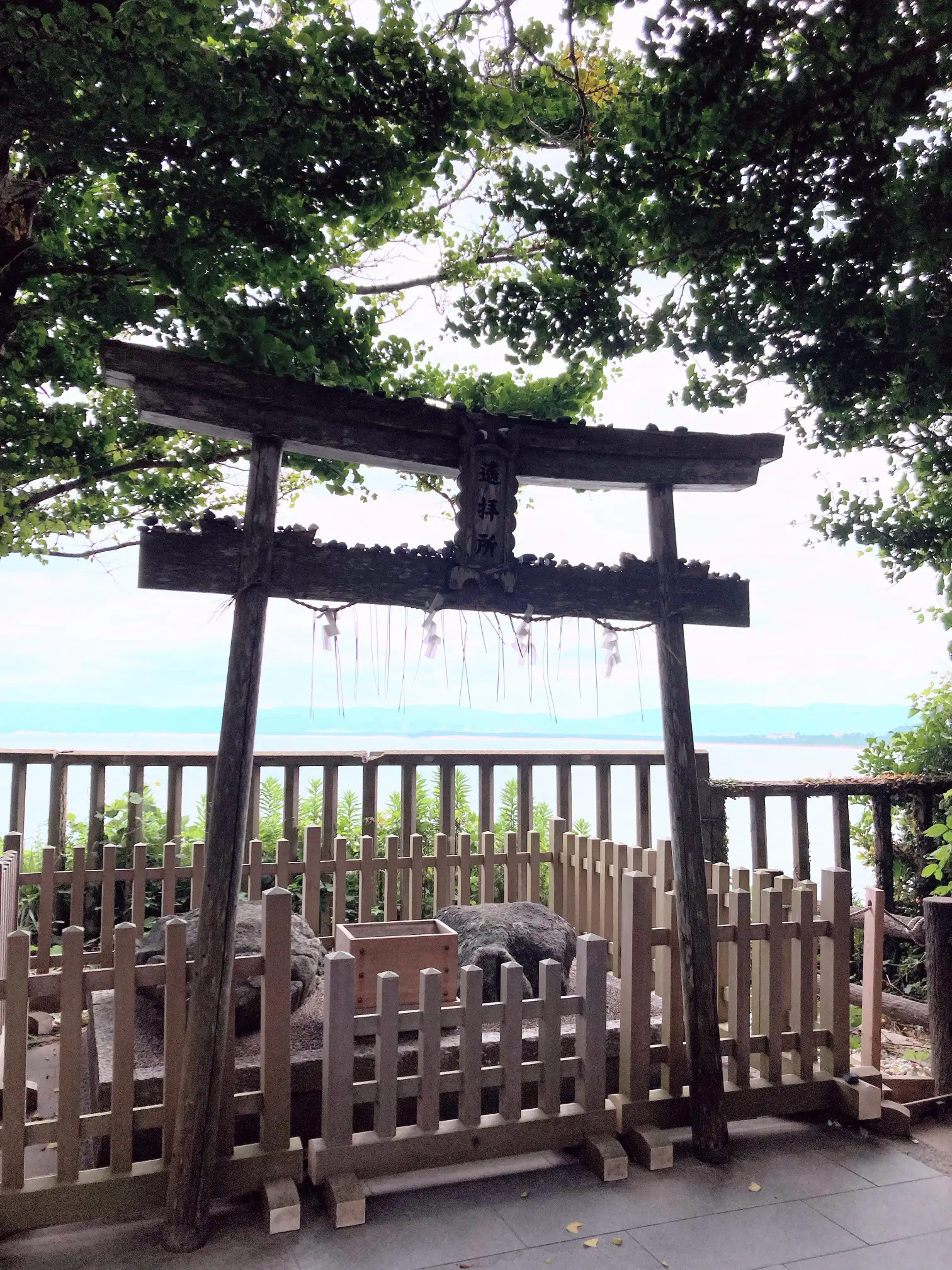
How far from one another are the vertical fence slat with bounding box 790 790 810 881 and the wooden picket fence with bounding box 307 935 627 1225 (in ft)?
10.8

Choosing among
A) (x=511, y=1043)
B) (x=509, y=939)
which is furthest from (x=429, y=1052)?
(x=509, y=939)

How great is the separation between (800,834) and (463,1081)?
154 inches

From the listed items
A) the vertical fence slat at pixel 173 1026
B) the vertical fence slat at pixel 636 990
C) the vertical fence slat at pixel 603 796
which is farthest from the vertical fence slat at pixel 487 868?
the vertical fence slat at pixel 173 1026

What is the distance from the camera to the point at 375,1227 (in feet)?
9.14

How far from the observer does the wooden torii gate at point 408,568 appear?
2.95 m

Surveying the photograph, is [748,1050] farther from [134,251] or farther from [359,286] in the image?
[359,286]

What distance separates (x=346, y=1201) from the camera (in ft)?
9.12

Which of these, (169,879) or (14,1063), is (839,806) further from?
(14,1063)

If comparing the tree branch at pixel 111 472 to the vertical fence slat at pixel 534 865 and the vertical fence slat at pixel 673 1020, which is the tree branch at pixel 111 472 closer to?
the vertical fence slat at pixel 534 865

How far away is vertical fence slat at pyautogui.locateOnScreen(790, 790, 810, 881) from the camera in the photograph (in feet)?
19.9

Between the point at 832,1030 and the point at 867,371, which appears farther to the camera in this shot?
the point at 867,371

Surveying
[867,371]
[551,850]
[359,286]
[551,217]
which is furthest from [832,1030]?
[359,286]

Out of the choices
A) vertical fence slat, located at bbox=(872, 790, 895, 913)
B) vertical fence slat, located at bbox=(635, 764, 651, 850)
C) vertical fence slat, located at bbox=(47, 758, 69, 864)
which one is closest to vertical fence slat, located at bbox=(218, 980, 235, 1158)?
vertical fence slat, located at bbox=(47, 758, 69, 864)

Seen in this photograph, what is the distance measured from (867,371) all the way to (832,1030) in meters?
3.52
